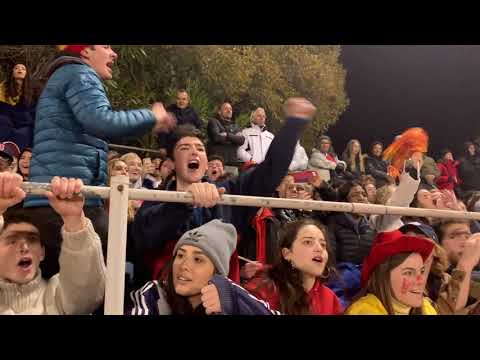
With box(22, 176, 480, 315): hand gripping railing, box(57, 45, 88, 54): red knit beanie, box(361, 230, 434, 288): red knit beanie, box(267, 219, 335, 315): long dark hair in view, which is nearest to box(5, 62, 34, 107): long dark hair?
box(57, 45, 88, 54): red knit beanie

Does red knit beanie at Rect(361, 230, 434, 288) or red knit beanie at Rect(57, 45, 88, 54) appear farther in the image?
red knit beanie at Rect(361, 230, 434, 288)

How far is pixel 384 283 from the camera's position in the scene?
2.03m

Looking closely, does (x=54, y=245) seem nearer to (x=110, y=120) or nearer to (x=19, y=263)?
(x=19, y=263)

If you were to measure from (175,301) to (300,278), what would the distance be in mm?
455

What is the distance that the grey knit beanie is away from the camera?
1.76m

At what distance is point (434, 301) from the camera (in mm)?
2205

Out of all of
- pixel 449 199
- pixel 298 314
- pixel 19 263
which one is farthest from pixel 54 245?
pixel 449 199

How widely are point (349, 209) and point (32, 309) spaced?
0.99m

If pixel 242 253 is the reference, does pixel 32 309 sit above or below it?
below

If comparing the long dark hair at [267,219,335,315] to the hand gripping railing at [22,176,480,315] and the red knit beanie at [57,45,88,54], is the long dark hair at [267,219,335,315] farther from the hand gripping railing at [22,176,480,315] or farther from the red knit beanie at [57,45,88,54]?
the red knit beanie at [57,45,88,54]

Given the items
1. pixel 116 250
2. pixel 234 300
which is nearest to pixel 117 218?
pixel 116 250

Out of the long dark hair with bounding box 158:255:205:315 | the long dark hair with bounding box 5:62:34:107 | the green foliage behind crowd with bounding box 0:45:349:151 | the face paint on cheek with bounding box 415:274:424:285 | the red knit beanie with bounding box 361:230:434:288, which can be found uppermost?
the green foliage behind crowd with bounding box 0:45:349:151

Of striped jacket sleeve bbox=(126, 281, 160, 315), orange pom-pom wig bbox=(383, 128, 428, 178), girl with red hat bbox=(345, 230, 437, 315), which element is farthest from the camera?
orange pom-pom wig bbox=(383, 128, 428, 178)

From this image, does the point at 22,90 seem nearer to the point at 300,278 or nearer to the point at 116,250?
the point at 116,250
